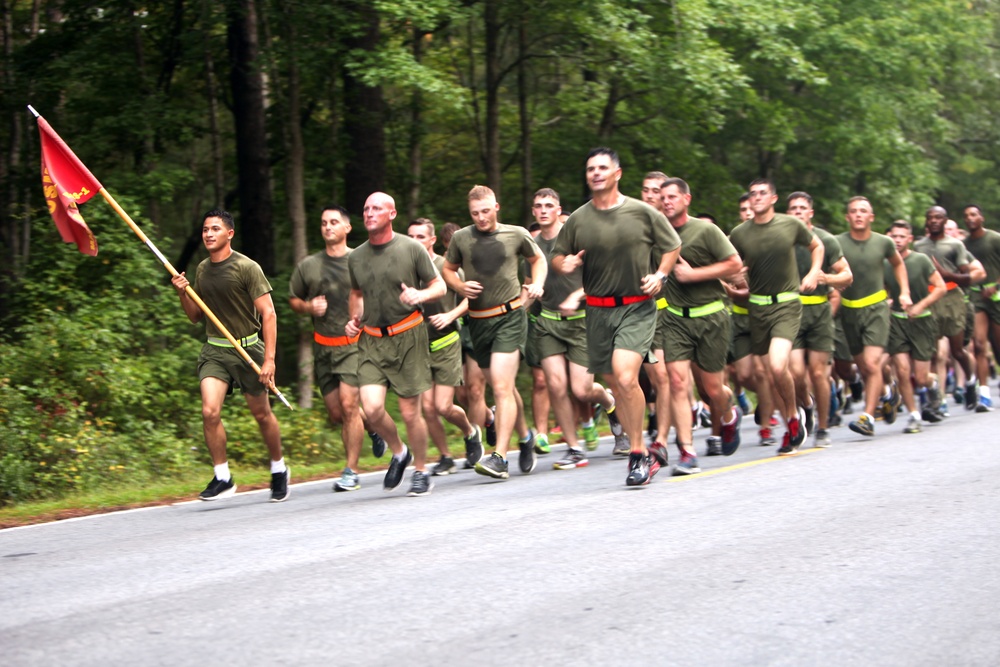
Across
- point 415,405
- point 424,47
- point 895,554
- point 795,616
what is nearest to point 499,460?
point 415,405

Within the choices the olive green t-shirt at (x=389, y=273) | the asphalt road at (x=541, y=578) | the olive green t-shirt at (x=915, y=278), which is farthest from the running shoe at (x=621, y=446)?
the olive green t-shirt at (x=915, y=278)

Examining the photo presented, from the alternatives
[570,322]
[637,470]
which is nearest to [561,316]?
[570,322]

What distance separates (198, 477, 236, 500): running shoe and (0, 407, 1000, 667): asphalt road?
0.13m

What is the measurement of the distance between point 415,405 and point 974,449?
487cm

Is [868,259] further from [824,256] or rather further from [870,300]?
[824,256]

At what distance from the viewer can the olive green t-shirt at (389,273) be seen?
9.94 metres

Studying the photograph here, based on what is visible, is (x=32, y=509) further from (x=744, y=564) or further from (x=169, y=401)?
(x=744, y=564)

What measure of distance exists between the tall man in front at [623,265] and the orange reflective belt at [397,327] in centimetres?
A: 110

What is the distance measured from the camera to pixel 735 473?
1052 centimetres

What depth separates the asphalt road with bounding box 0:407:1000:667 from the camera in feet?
17.3

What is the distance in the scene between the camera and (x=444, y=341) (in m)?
11.2

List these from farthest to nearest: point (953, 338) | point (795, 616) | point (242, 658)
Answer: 1. point (953, 338)
2. point (795, 616)
3. point (242, 658)

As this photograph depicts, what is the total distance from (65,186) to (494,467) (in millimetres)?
3979

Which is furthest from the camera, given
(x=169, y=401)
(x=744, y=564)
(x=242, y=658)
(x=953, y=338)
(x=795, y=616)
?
(x=953, y=338)
